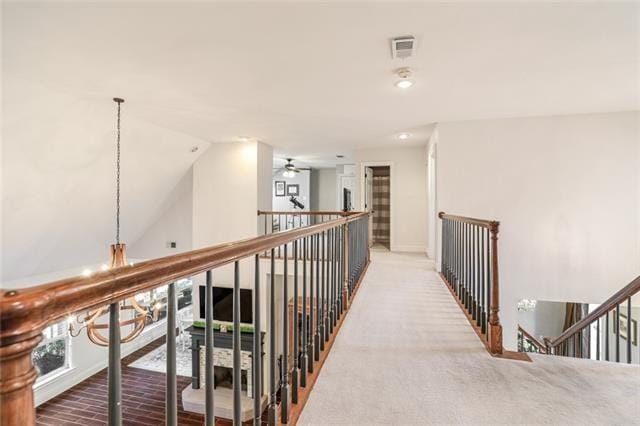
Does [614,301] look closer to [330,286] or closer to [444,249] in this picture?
[444,249]

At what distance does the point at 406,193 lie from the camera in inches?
270

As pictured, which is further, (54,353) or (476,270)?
(54,353)

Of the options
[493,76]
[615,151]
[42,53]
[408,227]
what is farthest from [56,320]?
[408,227]

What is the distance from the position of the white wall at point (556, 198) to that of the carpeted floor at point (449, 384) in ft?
7.13

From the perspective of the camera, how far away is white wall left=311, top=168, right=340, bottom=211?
10836mm

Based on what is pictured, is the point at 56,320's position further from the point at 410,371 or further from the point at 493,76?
the point at 493,76

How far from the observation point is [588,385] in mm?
1863

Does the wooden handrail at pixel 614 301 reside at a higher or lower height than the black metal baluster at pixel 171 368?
lower

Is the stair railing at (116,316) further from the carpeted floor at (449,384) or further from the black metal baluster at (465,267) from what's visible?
the black metal baluster at (465,267)

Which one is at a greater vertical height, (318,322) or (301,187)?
(301,187)

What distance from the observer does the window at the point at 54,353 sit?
571 cm

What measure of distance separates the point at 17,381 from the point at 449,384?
2034mm

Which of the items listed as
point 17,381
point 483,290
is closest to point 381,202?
point 483,290

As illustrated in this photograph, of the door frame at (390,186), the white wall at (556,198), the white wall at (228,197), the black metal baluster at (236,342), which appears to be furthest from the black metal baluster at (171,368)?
the door frame at (390,186)
